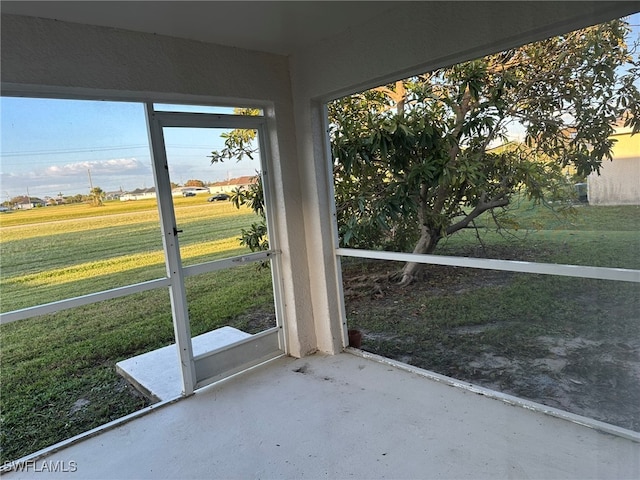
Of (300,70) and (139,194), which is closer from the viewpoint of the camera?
(139,194)

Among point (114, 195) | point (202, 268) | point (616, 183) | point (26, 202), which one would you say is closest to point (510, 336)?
point (616, 183)

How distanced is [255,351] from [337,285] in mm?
872

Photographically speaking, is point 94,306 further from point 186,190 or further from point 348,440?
point 348,440

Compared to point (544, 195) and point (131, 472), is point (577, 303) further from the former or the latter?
point (131, 472)

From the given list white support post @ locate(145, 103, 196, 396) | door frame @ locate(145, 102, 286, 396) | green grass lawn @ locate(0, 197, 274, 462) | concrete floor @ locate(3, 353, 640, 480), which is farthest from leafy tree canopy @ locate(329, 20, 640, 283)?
white support post @ locate(145, 103, 196, 396)

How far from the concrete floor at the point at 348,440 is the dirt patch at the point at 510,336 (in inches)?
11.8

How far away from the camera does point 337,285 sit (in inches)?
134

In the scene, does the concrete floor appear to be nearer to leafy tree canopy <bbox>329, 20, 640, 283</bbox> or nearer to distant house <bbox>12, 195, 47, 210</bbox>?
leafy tree canopy <bbox>329, 20, 640, 283</bbox>

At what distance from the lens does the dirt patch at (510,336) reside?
2297mm

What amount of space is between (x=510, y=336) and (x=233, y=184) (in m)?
2.39

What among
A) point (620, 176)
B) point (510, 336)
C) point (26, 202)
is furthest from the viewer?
point (510, 336)

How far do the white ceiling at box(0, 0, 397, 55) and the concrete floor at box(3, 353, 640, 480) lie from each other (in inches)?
95.1

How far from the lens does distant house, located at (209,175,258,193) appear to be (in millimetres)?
3035

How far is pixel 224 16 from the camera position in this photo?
2.30m
